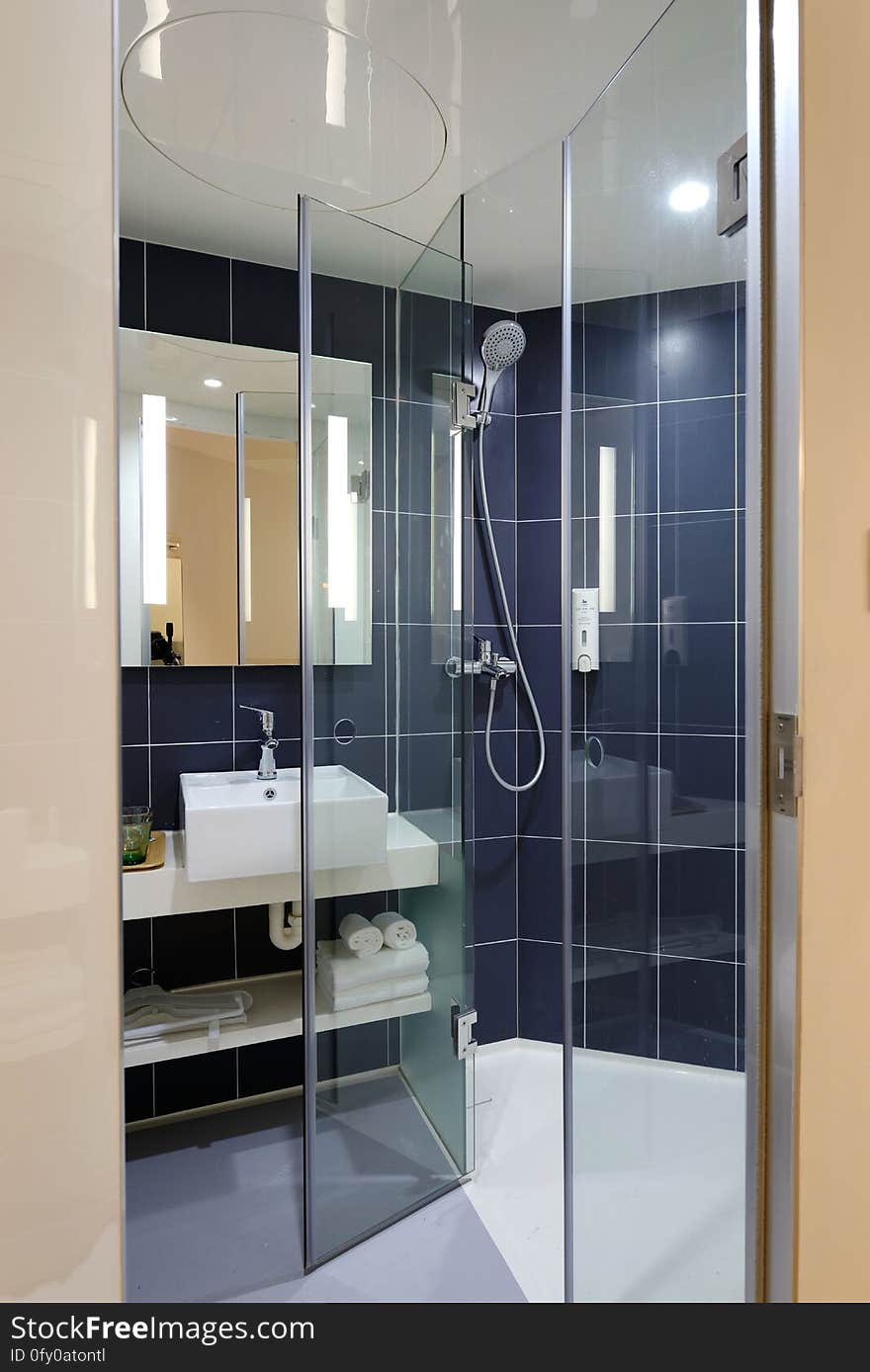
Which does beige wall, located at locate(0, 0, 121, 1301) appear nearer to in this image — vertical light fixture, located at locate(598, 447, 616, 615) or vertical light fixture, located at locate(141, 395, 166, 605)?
vertical light fixture, located at locate(598, 447, 616, 615)

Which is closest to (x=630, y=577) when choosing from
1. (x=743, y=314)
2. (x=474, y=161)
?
(x=743, y=314)

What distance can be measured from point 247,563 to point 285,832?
862 millimetres

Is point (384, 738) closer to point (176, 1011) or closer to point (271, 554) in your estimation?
point (271, 554)

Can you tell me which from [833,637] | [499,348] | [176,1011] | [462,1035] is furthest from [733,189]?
[176,1011]

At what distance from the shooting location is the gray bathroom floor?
1624mm

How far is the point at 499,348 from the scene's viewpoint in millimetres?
2326

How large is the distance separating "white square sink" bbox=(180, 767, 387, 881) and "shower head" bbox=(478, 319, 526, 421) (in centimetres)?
124

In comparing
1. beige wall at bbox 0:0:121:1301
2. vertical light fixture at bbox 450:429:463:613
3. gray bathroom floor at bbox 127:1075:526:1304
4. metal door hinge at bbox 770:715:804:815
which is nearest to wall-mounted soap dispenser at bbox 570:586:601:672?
metal door hinge at bbox 770:715:804:815

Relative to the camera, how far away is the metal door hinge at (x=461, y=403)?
1987 mm

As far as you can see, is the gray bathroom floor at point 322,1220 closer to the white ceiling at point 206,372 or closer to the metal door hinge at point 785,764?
the metal door hinge at point 785,764

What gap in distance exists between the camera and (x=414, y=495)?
1893mm

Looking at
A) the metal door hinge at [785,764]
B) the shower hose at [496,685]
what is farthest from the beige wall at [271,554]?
the metal door hinge at [785,764]
